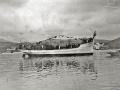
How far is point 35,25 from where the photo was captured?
13062 mm

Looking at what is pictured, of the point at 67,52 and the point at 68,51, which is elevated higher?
the point at 68,51

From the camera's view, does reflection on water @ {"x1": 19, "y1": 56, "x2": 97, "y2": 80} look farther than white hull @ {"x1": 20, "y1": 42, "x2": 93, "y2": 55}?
No

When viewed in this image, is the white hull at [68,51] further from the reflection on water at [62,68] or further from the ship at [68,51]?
the reflection on water at [62,68]

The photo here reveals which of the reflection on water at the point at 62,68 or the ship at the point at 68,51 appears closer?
the reflection on water at the point at 62,68

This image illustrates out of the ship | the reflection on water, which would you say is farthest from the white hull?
the reflection on water

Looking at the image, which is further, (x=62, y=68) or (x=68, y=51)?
(x=68, y=51)

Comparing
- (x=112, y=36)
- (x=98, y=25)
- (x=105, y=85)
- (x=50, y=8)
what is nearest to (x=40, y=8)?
(x=50, y=8)

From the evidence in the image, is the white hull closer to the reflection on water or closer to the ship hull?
the ship hull

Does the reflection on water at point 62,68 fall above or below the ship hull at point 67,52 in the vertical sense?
below

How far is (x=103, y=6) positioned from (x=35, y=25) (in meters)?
4.44

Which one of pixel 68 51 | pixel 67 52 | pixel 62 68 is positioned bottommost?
pixel 62 68

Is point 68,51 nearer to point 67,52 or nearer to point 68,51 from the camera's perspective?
point 68,51

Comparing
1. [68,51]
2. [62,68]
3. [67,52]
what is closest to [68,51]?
[68,51]

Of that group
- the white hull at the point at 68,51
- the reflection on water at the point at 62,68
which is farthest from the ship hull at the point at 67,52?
the reflection on water at the point at 62,68
